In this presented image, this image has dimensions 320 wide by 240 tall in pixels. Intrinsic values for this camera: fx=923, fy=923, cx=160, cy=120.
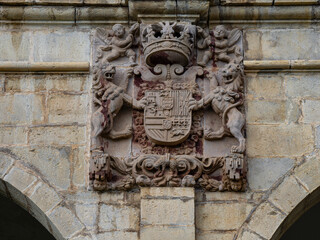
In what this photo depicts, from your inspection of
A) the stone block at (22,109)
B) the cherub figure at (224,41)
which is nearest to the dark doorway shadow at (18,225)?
the stone block at (22,109)

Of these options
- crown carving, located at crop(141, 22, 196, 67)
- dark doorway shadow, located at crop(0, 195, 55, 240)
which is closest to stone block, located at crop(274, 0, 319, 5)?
crown carving, located at crop(141, 22, 196, 67)

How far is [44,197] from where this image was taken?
719 cm

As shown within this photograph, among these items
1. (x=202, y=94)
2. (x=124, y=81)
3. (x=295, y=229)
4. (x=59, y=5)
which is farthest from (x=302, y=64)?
(x=295, y=229)

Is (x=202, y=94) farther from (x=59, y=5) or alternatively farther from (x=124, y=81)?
(x=59, y=5)

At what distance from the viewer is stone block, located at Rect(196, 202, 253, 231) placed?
279 inches

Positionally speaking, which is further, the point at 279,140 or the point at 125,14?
the point at 125,14

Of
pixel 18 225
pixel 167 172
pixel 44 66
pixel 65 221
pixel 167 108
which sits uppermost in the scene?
pixel 44 66

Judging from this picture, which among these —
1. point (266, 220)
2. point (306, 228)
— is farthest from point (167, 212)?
point (306, 228)

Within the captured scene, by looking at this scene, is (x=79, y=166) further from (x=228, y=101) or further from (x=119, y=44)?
(x=228, y=101)

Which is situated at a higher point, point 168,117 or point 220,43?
point 220,43

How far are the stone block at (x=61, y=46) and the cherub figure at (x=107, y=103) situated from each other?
0.96 ft

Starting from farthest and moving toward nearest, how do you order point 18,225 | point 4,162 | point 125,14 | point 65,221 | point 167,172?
point 18,225, point 125,14, point 4,162, point 167,172, point 65,221

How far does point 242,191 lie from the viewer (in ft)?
23.6

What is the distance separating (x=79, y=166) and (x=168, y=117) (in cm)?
81
